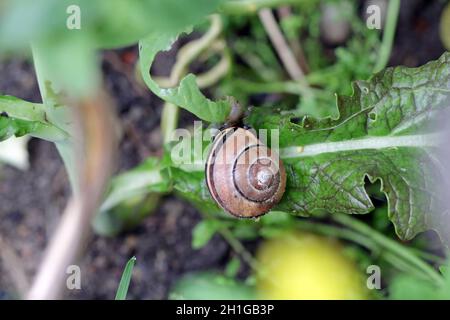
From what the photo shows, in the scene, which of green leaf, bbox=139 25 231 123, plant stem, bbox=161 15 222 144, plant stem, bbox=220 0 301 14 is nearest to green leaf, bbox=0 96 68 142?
green leaf, bbox=139 25 231 123

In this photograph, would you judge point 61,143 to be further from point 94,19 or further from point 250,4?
point 94,19

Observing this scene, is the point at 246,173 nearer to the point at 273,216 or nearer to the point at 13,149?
the point at 273,216

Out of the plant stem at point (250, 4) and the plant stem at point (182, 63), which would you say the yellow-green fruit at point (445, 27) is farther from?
the plant stem at point (182, 63)

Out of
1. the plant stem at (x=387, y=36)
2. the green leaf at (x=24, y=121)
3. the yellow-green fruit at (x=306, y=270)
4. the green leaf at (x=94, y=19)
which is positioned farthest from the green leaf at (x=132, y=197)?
the green leaf at (x=94, y=19)

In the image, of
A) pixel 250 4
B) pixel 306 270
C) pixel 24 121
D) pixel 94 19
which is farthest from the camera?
pixel 306 270

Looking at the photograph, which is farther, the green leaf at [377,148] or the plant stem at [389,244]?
the plant stem at [389,244]

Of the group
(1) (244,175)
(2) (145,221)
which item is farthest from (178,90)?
(2) (145,221)

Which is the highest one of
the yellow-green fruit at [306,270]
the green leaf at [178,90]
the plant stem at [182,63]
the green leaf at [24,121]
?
the plant stem at [182,63]
